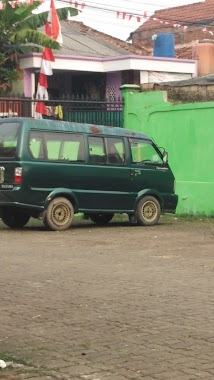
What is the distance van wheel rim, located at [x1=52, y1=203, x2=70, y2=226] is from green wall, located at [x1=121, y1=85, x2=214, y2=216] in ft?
14.5

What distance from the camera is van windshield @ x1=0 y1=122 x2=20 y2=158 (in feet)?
45.8

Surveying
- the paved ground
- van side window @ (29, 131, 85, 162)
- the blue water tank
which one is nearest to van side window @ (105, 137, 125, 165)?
van side window @ (29, 131, 85, 162)

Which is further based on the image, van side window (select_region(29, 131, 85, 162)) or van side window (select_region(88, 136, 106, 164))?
van side window (select_region(88, 136, 106, 164))

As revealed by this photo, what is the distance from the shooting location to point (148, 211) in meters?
15.9

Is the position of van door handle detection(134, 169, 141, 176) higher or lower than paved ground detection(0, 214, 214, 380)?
higher

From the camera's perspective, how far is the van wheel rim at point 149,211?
15.8 meters

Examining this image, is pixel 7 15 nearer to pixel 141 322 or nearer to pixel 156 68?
pixel 156 68

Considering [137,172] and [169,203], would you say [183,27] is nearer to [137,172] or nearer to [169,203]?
[169,203]

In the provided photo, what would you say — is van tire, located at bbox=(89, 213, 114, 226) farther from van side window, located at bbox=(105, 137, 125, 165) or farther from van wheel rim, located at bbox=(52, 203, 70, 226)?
van wheel rim, located at bbox=(52, 203, 70, 226)

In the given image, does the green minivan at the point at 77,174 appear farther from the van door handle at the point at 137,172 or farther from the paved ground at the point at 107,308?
the paved ground at the point at 107,308

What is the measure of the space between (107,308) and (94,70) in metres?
21.1

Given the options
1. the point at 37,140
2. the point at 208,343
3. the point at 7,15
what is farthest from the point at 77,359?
the point at 7,15

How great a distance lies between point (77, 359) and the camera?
583cm

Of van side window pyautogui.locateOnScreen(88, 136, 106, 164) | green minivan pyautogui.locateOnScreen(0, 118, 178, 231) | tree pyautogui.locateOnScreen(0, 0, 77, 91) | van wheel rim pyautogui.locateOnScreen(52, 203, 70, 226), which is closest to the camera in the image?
green minivan pyautogui.locateOnScreen(0, 118, 178, 231)
